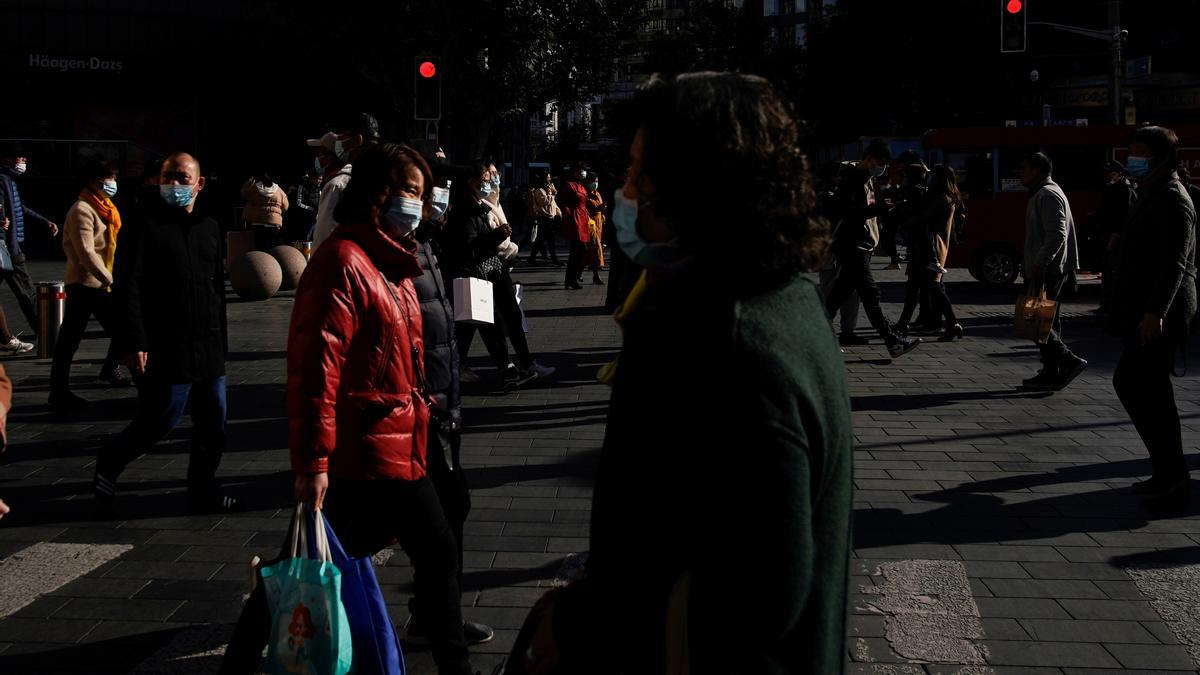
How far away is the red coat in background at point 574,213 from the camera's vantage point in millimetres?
17156

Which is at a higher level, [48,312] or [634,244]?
[634,244]

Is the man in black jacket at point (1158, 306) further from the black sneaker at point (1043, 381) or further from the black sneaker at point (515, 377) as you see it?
the black sneaker at point (515, 377)

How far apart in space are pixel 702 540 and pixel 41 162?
29.1 meters

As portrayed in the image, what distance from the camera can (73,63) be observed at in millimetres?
28031

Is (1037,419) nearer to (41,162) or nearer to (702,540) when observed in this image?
(702,540)

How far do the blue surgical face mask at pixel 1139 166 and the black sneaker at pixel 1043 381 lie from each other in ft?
9.23

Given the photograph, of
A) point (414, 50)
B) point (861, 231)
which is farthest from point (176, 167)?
point (414, 50)

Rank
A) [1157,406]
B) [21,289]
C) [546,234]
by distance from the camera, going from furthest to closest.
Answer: [546,234] → [21,289] → [1157,406]

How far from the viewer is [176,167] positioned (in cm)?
559

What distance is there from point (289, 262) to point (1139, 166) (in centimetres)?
1226

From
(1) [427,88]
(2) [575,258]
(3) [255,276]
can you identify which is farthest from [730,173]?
(2) [575,258]

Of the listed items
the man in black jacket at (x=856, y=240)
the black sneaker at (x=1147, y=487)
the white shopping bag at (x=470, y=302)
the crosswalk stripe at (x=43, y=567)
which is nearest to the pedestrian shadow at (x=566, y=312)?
the man in black jacket at (x=856, y=240)

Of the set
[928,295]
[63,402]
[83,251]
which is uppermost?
[83,251]

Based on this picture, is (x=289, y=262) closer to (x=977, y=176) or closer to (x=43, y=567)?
(x=977, y=176)
